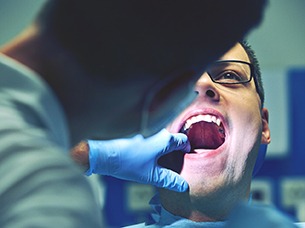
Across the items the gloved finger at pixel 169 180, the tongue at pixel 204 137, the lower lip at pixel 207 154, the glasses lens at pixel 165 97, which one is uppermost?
the tongue at pixel 204 137

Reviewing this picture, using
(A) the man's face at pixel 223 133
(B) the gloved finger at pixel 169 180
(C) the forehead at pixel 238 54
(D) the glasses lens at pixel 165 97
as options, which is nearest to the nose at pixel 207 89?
(A) the man's face at pixel 223 133

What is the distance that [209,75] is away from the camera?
1496 mm

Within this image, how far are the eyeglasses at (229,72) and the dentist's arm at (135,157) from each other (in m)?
0.20

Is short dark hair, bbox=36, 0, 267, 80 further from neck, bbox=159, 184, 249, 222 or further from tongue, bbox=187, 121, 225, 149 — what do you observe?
tongue, bbox=187, 121, 225, 149

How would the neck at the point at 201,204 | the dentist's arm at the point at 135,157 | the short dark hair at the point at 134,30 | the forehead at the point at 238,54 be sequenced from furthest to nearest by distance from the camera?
the forehead at the point at 238,54
the neck at the point at 201,204
the dentist's arm at the point at 135,157
the short dark hair at the point at 134,30

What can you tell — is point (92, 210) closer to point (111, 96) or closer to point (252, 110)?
point (111, 96)

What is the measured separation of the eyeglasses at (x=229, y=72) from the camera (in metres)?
1.50

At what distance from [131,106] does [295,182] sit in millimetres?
1766

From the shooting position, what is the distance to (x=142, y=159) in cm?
139

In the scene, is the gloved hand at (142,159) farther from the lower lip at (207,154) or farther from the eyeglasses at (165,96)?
the eyeglasses at (165,96)

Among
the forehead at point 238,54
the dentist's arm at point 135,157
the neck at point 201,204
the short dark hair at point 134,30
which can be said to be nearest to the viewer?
the short dark hair at point 134,30

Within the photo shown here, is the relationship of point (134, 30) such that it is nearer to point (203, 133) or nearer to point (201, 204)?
point (201, 204)


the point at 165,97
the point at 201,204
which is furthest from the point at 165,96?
the point at 201,204

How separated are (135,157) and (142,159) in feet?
0.09
